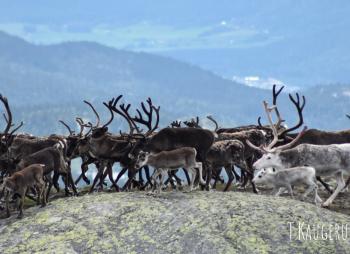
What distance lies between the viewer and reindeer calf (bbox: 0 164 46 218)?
18.1 metres

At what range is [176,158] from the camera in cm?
1897

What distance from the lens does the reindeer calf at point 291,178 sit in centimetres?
1867

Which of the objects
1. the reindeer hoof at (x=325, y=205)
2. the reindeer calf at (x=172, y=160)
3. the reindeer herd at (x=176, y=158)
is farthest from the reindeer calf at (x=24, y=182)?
the reindeer hoof at (x=325, y=205)

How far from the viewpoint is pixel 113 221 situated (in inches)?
631

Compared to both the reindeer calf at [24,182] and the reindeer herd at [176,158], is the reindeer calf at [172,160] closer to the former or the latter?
the reindeer herd at [176,158]

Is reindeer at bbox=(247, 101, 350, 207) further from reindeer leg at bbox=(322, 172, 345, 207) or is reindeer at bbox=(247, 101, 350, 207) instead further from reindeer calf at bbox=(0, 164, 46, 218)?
reindeer calf at bbox=(0, 164, 46, 218)

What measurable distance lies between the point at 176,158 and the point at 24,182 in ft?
11.0

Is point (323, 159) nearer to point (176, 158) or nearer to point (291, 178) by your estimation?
point (291, 178)

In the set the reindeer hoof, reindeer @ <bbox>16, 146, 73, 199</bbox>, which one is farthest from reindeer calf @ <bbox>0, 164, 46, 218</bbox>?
the reindeer hoof

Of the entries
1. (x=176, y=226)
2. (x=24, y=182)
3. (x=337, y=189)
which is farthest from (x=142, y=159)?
(x=337, y=189)

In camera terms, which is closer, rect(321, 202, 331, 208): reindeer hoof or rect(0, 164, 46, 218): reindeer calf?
rect(0, 164, 46, 218): reindeer calf

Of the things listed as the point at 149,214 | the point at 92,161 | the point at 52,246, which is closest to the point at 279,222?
the point at 149,214

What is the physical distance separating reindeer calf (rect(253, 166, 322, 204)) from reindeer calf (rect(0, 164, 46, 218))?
16.7 feet

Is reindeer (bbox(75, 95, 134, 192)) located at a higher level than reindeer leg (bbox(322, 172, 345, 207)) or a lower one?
higher
